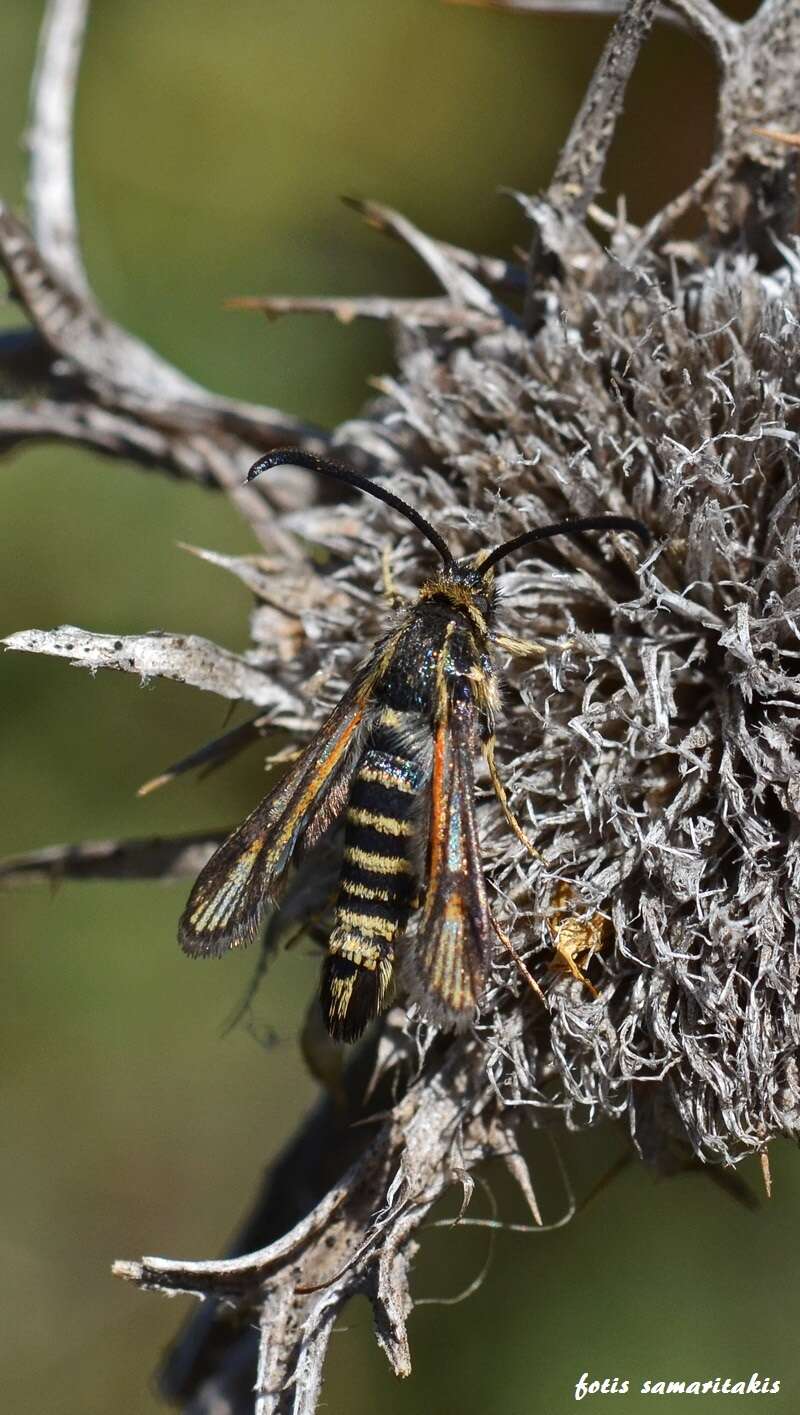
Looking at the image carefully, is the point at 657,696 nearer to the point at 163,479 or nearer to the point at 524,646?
the point at 524,646

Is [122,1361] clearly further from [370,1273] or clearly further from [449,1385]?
[370,1273]

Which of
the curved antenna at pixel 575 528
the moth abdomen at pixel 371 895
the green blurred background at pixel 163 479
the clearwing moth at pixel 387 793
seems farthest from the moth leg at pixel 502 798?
the green blurred background at pixel 163 479

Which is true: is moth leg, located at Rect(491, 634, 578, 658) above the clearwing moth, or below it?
above

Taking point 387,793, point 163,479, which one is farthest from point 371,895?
point 163,479

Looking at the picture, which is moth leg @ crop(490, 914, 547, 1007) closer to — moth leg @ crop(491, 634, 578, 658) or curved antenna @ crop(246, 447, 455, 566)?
moth leg @ crop(491, 634, 578, 658)

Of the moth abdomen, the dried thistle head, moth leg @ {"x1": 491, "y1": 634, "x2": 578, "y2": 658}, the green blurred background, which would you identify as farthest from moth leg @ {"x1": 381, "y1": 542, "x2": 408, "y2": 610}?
the green blurred background

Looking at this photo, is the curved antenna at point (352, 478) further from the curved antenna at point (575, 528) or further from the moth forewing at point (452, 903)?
the moth forewing at point (452, 903)

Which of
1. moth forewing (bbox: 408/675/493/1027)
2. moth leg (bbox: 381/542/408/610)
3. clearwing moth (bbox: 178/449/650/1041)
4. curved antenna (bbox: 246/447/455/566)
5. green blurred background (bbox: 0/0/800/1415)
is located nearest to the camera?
moth forewing (bbox: 408/675/493/1027)

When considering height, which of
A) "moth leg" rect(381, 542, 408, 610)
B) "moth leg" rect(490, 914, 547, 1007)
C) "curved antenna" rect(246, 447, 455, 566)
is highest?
"curved antenna" rect(246, 447, 455, 566)
